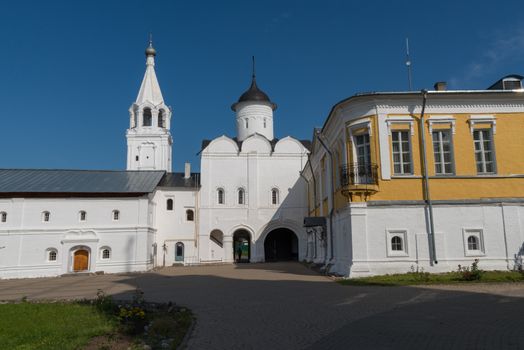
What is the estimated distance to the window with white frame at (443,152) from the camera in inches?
698

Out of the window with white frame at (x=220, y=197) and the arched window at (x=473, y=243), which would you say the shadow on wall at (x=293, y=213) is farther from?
the arched window at (x=473, y=243)

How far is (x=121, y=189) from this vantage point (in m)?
29.0

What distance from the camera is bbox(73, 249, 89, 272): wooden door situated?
89.7 ft

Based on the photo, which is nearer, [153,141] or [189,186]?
[189,186]

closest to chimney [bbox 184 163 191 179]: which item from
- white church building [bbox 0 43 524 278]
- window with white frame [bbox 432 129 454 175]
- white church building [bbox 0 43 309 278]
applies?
white church building [bbox 0 43 524 278]


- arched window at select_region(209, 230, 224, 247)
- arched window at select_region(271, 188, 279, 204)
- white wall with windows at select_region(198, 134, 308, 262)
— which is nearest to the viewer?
white wall with windows at select_region(198, 134, 308, 262)

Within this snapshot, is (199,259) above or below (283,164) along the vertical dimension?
below

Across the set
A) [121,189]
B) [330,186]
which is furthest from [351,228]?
[121,189]

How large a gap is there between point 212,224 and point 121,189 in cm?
794

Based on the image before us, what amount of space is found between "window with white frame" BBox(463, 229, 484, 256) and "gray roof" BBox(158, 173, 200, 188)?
21.9 meters

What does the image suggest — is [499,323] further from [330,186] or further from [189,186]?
[189,186]

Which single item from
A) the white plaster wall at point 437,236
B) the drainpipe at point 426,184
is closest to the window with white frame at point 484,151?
the white plaster wall at point 437,236

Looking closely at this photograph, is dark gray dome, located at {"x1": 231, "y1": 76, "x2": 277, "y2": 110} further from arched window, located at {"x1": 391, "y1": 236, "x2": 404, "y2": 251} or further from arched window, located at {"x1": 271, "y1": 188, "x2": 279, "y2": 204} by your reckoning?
arched window, located at {"x1": 391, "y1": 236, "x2": 404, "y2": 251}

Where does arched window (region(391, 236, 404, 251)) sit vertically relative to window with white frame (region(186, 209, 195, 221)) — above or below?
below
